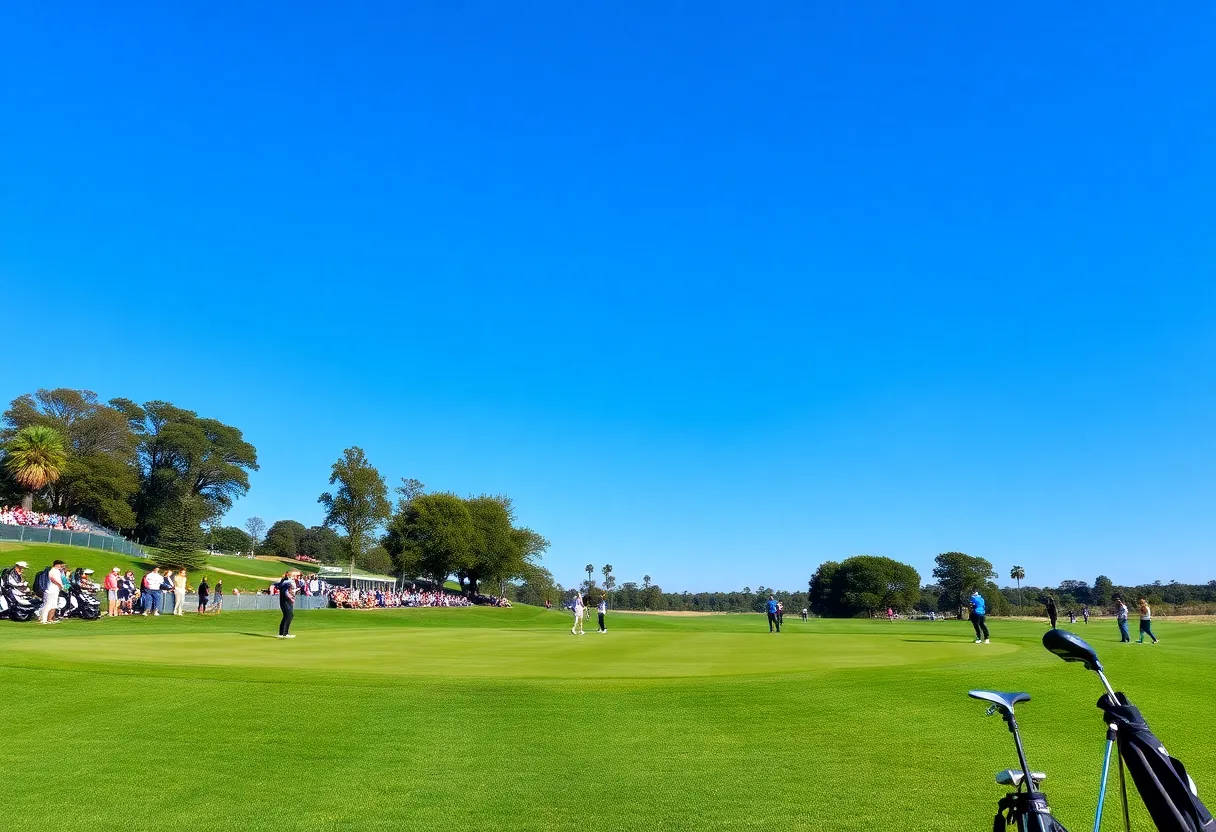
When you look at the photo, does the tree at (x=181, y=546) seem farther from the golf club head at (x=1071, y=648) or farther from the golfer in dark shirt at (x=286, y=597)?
the golf club head at (x=1071, y=648)

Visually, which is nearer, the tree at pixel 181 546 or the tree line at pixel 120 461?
the tree at pixel 181 546

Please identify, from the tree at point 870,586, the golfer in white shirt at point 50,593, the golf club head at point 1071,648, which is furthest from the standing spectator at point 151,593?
the tree at point 870,586

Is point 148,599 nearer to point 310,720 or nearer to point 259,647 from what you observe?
point 259,647

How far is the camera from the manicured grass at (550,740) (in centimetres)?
809

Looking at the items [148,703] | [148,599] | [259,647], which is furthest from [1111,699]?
[148,599]

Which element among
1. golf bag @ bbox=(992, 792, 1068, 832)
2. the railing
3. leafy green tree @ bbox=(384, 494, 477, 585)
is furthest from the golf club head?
leafy green tree @ bbox=(384, 494, 477, 585)

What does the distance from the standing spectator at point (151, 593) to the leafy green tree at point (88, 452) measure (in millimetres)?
74563

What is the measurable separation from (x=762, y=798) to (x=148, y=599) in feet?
126

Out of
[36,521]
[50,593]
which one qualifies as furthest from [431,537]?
[50,593]

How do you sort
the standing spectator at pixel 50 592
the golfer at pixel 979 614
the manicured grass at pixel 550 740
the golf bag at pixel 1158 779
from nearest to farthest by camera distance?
1. the golf bag at pixel 1158 779
2. the manicured grass at pixel 550 740
3. the standing spectator at pixel 50 592
4. the golfer at pixel 979 614

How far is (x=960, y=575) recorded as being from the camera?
161875mm

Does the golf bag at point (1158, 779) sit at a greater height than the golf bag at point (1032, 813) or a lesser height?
greater

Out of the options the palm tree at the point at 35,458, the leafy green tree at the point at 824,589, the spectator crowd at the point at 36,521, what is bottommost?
the leafy green tree at the point at 824,589

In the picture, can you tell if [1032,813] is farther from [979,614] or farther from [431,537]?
[431,537]
